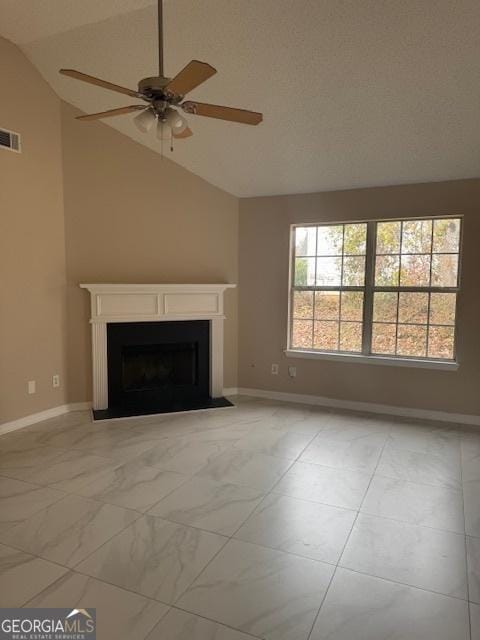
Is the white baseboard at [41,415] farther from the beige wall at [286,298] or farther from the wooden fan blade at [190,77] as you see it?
the wooden fan blade at [190,77]

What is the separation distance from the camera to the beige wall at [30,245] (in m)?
3.73

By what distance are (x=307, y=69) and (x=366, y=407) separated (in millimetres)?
3372

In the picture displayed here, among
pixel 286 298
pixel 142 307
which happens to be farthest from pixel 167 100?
pixel 286 298

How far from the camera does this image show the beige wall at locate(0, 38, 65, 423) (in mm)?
3730

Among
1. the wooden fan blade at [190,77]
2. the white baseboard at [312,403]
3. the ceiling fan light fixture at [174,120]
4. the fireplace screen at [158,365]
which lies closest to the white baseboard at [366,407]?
the white baseboard at [312,403]

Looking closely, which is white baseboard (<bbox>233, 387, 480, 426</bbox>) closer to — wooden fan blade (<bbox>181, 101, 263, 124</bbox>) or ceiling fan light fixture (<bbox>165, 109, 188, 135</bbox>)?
wooden fan blade (<bbox>181, 101, 263, 124</bbox>)

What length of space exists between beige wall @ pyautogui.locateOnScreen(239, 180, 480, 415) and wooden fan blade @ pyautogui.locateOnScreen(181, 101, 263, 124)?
257 centimetres

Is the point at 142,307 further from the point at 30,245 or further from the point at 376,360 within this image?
the point at 376,360

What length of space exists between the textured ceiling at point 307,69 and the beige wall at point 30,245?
343 millimetres

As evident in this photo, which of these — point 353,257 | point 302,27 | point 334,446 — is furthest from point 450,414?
point 302,27

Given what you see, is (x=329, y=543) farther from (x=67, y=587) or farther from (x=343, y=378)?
(x=343, y=378)

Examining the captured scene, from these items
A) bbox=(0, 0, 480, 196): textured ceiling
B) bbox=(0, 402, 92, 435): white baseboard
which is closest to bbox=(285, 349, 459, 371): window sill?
bbox=(0, 0, 480, 196): textured ceiling

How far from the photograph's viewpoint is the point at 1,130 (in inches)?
143

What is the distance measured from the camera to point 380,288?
453cm
